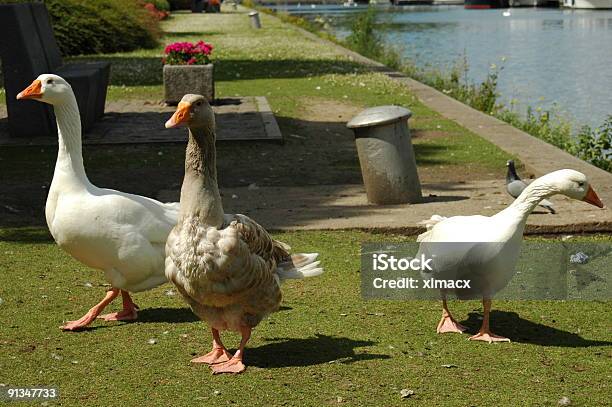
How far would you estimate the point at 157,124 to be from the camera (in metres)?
15.5

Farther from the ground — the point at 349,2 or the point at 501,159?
the point at 501,159

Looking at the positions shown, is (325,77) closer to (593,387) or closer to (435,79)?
(435,79)

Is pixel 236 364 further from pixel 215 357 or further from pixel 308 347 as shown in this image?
pixel 308 347

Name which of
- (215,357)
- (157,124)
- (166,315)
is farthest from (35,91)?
(157,124)

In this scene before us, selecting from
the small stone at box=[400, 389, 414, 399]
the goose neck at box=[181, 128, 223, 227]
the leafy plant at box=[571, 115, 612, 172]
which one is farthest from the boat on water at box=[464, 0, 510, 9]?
the small stone at box=[400, 389, 414, 399]

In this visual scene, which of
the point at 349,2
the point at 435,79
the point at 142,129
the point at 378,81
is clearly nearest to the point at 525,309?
the point at 142,129

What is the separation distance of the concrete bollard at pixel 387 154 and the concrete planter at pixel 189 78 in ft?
26.4

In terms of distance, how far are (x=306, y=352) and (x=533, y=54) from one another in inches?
1161

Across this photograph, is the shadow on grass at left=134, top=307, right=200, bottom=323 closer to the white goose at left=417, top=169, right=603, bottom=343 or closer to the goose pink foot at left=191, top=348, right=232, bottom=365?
the goose pink foot at left=191, top=348, right=232, bottom=365

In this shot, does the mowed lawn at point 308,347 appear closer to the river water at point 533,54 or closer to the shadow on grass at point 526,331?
the shadow on grass at point 526,331

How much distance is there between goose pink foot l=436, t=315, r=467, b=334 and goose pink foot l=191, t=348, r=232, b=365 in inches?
52.5

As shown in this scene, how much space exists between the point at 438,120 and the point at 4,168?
22.1 feet

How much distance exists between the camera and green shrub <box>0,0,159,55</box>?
98.0 ft

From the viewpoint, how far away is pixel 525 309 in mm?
6797
